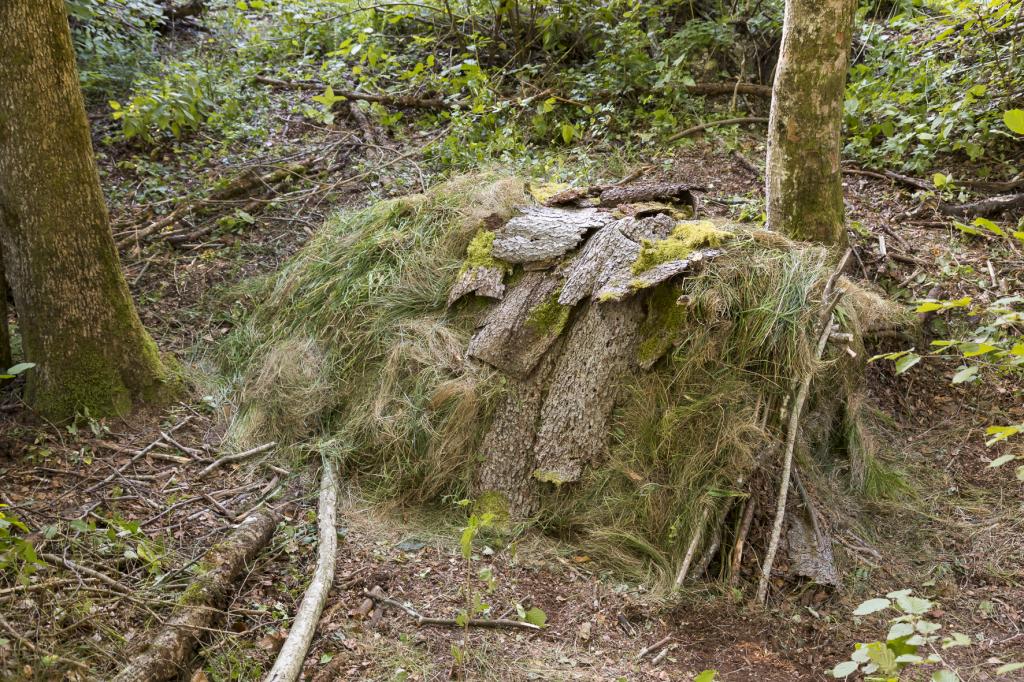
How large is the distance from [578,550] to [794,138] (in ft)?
8.70

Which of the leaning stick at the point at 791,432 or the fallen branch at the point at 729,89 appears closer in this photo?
the leaning stick at the point at 791,432

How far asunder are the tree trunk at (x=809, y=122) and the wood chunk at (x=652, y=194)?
580 millimetres

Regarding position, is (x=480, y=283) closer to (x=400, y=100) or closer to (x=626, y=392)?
(x=626, y=392)

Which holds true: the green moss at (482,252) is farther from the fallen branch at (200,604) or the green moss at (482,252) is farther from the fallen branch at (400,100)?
the fallen branch at (400,100)

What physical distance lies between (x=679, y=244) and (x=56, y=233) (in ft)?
10.1

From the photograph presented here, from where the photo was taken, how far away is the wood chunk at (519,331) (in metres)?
3.73

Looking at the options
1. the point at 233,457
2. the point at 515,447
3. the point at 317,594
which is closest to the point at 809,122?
the point at 515,447

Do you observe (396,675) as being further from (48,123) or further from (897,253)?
(897,253)

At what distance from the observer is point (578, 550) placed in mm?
3453

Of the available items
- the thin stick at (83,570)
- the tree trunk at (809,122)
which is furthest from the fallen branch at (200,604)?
the tree trunk at (809,122)

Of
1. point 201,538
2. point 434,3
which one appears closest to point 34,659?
point 201,538

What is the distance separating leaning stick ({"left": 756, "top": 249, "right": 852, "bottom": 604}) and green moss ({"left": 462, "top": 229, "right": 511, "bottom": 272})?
1.67 m

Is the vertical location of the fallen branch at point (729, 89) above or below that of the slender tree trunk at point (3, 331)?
above

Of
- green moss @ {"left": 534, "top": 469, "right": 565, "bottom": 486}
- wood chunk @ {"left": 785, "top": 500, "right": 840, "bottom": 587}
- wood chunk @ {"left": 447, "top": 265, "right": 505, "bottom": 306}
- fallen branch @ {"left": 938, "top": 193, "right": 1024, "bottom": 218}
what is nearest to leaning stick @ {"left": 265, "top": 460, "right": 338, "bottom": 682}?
green moss @ {"left": 534, "top": 469, "right": 565, "bottom": 486}
